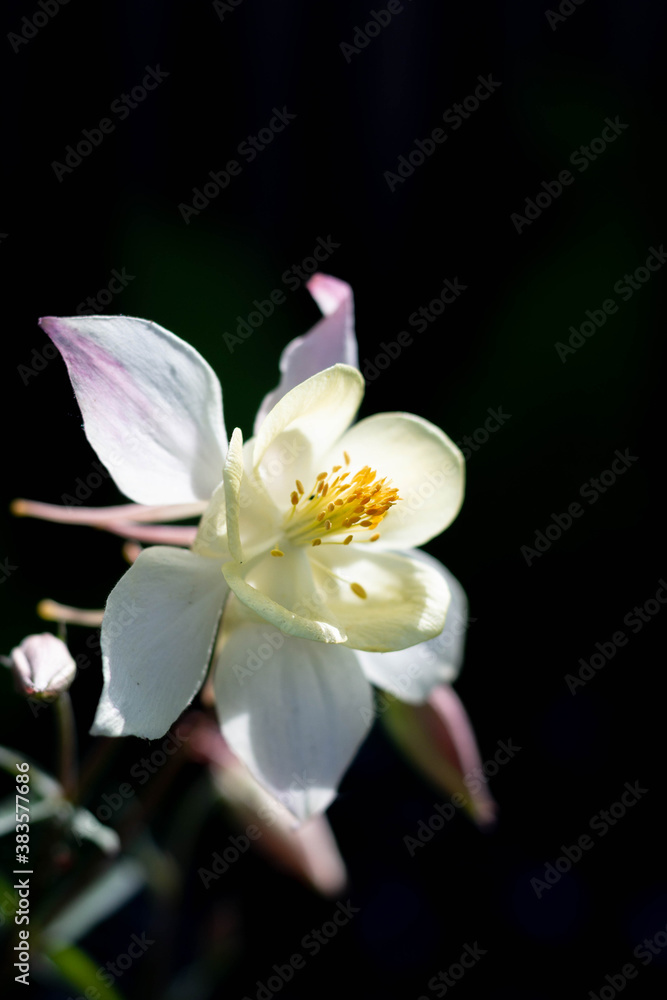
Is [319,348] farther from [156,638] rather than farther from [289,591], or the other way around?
[156,638]

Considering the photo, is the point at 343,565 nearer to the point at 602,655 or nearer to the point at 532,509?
Answer: the point at 532,509

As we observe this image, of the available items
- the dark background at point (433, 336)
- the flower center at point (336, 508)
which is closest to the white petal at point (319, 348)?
the flower center at point (336, 508)

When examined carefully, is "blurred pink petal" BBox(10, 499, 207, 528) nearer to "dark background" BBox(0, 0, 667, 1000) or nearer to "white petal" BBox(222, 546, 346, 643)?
"white petal" BBox(222, 546, 346, 643)

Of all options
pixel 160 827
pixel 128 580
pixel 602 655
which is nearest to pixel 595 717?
pixel 602 655

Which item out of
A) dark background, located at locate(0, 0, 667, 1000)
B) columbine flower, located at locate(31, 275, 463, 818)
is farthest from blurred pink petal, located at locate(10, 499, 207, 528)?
dark background, located at locate(0, 0, 667, 1000)

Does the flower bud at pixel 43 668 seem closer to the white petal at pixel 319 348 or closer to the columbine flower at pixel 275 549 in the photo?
the columbine flower at pixel 275 549
